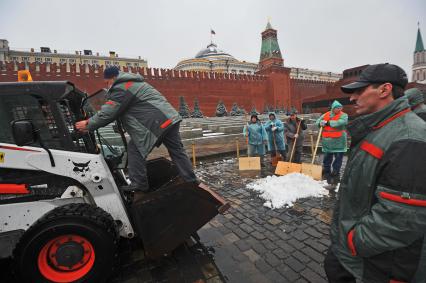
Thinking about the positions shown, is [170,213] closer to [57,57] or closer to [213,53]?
[57,57]

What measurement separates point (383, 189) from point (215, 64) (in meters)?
64.4

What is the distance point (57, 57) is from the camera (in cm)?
5044

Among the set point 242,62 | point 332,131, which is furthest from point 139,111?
point 242,62

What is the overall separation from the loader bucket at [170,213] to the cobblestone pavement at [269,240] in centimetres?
67

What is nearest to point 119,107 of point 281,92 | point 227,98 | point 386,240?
point 386,240

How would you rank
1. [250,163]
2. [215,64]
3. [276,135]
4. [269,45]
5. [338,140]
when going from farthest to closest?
[215,64] < [269,45] < [276,135] < [250,163] < [338,140]

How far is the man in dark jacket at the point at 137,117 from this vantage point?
251 cm

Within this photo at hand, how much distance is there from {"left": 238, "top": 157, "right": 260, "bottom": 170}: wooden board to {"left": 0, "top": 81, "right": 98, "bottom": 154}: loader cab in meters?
5.22

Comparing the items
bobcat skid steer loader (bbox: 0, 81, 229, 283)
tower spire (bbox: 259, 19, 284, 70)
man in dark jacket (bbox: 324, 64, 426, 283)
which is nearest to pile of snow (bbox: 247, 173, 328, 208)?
bobcat skid steer loader (bbox: 0, 81, 229, 283)

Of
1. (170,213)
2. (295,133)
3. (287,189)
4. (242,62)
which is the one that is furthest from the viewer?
(242,62)

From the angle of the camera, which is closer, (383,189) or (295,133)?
(383,189)

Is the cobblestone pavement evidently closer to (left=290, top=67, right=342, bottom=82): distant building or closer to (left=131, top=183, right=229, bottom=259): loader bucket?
(left=131, top=183, right=229, bottom=259): loader bucket

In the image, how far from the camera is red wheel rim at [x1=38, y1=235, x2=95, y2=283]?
2.29m

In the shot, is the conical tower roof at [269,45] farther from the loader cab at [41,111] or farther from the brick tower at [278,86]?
the loader cab at [41,111]
